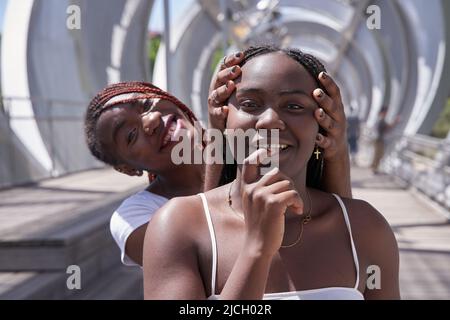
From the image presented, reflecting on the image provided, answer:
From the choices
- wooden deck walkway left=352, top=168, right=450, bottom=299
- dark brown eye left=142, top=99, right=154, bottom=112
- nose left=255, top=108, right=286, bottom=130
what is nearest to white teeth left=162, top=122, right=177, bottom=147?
dark brown eye left=142, top=99, right=154, bottom=112

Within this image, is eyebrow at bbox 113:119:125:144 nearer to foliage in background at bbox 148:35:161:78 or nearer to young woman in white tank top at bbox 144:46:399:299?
young woman in white tank top at bbox 144:46:399:299

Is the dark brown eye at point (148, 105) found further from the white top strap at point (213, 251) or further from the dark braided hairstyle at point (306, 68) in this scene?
the white top strap at point (213, 251)

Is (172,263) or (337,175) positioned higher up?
(337,175)

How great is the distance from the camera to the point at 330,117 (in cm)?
142

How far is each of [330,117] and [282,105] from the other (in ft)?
0.47

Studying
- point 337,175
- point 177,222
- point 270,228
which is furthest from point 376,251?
point 177,222

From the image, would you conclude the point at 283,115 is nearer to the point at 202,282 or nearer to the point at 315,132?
the point at 315,132

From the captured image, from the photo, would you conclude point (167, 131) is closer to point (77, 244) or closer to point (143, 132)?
point (143, 132)

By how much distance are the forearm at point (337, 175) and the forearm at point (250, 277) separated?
0.44 meters

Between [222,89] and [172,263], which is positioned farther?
[222,89]

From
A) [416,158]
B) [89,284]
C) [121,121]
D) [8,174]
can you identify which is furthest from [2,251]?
[416,158]

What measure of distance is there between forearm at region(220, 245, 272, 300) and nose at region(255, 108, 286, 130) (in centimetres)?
26

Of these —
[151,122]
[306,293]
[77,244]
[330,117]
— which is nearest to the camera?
[306,293]

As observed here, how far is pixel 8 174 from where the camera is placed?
1084 centimetres
